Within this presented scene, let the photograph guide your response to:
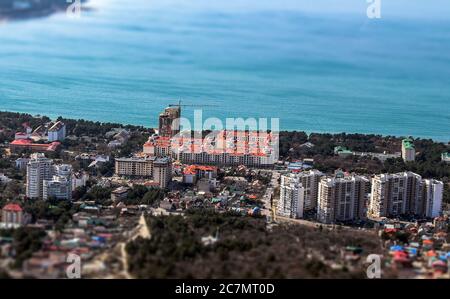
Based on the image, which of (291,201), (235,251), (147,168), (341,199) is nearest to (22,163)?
(147,168)

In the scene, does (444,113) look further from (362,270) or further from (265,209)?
(362,270)

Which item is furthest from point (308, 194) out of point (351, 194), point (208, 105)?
point (208, 105)

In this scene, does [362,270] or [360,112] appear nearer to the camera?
[362,270]

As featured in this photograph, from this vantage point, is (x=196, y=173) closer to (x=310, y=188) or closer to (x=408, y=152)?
(x=310, y=188)

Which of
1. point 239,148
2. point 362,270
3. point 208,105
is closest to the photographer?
point 362,270

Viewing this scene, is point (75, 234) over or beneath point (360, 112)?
beneath

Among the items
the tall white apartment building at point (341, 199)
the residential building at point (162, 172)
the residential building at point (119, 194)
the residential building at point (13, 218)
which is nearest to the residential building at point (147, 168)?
the residential building at point (162, 172)

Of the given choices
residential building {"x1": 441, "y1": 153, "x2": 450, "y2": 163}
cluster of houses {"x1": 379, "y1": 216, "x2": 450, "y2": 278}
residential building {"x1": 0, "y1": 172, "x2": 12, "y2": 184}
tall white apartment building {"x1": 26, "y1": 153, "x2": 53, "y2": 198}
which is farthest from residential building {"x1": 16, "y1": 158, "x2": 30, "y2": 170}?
residential building {"x1": 441, "y1": 153, "x2": 450, "y2": 163}
